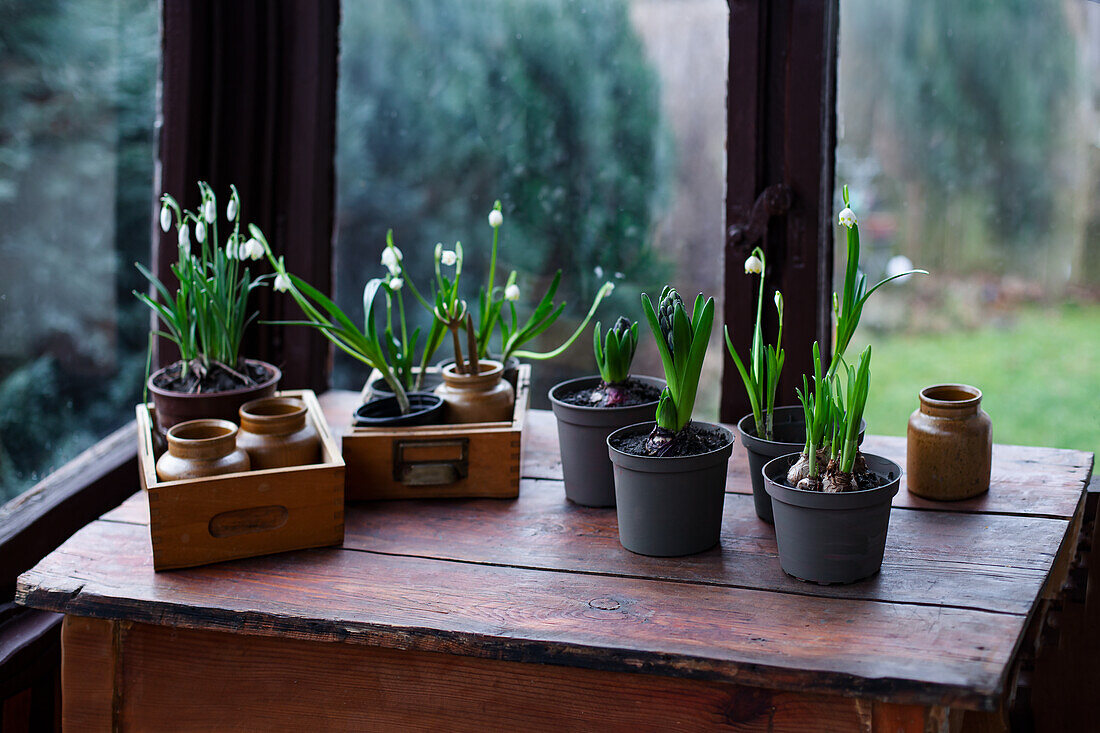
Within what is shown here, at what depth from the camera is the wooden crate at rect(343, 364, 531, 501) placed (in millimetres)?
1620

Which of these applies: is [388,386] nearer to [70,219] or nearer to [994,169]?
[70,219]

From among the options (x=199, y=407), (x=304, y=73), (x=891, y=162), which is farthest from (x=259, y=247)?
(x=891, y=162)

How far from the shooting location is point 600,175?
6.81ft

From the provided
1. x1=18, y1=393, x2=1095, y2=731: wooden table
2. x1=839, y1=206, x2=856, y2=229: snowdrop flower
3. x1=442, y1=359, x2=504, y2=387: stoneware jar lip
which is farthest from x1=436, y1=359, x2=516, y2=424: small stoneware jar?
x1=839, y1=206, x2=856, y2=229: snowdrop flower

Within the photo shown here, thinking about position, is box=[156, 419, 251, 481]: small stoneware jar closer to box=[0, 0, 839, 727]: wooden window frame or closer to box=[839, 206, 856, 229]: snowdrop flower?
box=[0, 0, 839, 727]: wooden window frame

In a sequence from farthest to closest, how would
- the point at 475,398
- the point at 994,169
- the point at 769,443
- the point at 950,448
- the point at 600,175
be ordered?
1. the point at 600,175
2. the point at 994,169
3. the point at 475,398
4. the point at 950,448
5. the point at 769,443

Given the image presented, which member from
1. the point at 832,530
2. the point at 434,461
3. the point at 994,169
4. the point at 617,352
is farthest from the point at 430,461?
the point at 994,169

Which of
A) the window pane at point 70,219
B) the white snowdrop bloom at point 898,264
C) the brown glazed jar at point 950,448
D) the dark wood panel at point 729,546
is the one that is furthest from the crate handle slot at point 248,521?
the white snowdrop bloom at point 898,264

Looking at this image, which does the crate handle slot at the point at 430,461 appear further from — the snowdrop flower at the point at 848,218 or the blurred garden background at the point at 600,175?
the snowdrop flower at the point at 848,218

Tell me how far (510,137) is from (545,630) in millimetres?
1208

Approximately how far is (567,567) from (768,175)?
94 cm

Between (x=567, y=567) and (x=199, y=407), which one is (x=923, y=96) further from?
(x=199, y=407)

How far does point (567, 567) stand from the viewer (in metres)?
1.38

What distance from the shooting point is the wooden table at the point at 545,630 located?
1136 millimetres
